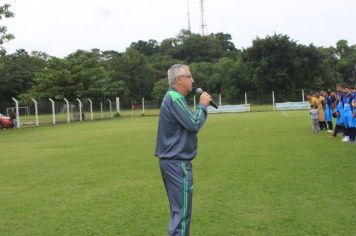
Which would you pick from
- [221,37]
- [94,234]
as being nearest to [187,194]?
[94,234]

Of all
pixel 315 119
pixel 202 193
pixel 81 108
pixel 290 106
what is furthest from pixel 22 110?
pixel 202 193

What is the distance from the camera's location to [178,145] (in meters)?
4.61

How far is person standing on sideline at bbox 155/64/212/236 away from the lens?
15.1ft

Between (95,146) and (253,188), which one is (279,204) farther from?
(95,146)

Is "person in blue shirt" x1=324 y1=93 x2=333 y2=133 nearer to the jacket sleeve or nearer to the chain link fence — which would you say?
the chain link fence

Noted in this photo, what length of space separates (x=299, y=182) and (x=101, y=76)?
4470cm

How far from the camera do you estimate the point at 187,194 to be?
4.67 metres

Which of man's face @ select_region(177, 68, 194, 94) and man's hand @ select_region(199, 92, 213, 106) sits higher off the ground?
man's face @ select_region(177, 68, 194, 94)

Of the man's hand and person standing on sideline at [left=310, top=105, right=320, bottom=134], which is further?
person standing on sideline at [left=310, top=105, right=320, bottom=134]

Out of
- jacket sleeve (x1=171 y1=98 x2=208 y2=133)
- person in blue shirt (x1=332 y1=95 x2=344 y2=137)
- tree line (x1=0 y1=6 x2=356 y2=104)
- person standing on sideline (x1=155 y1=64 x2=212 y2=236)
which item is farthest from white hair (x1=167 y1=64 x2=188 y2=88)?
tree line (x1=0 y1=6 x2=356 y2=104)

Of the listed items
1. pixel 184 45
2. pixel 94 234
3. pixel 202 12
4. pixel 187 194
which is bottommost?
pixel 94 234

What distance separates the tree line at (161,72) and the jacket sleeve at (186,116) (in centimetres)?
4440

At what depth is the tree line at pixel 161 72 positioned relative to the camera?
5034 cm

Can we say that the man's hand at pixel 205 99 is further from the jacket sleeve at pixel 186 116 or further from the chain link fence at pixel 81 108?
the chain link fence at pixel 81 108
